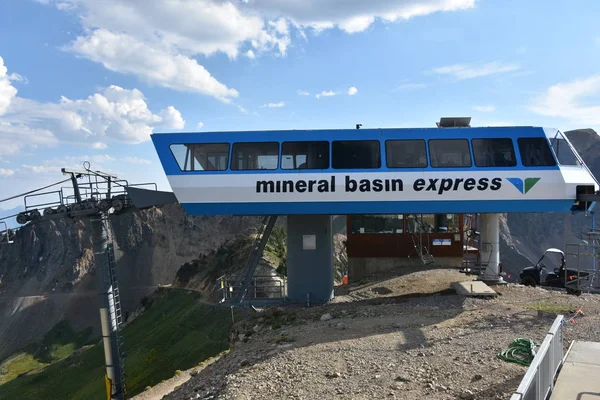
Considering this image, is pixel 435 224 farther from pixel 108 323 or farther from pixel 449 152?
pixel 108 323

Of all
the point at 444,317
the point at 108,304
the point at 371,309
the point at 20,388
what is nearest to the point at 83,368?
the point at 20,388

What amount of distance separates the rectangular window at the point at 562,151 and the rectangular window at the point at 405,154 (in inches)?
175

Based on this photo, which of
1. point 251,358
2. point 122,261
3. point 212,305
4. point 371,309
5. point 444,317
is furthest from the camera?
point 122,261

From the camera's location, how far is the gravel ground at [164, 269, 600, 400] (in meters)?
8.32

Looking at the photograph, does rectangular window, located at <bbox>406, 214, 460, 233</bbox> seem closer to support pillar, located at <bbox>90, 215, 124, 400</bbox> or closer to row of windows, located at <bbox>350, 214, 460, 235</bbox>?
row of windows, located at <bbox>350, 214, 460, 235</bbox>

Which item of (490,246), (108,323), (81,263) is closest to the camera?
(108,323)

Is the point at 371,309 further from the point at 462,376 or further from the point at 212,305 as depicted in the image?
the point at 212,305

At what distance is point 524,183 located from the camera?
14680mm

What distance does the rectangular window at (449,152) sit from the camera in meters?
14.8

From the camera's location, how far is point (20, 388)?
39.4 m

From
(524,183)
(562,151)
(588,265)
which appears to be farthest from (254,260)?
(588,265)

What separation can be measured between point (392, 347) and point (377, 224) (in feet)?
52.2

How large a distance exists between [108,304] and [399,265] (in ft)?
53.2

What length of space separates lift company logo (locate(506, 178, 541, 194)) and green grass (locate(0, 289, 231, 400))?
2010 centimetres
